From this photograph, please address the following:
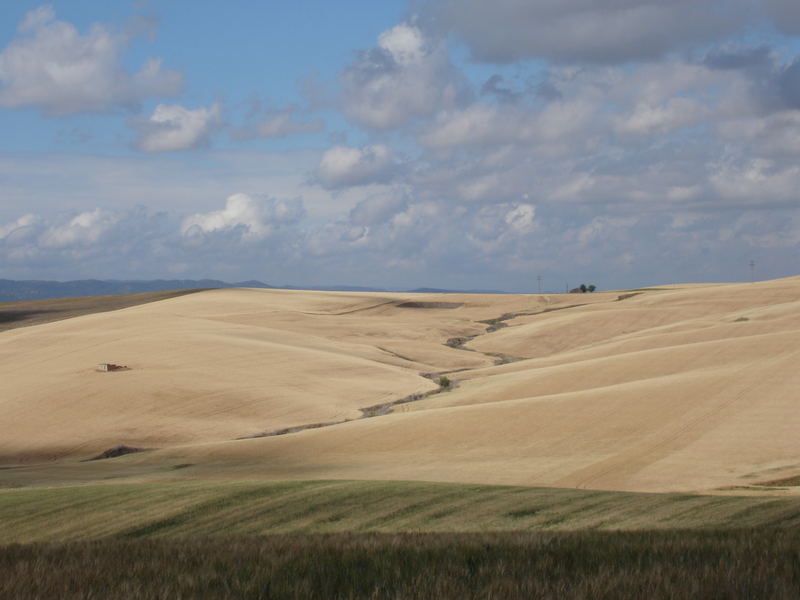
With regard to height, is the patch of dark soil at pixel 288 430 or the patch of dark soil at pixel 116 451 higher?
the patch of dark soil at pixel 288 430

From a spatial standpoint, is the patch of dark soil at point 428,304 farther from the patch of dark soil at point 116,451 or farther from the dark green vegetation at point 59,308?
the patch of dark soil at point 116,451

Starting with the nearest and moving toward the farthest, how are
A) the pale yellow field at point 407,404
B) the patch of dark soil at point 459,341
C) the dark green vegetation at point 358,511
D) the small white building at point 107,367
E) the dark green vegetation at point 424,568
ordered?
1. the dark green vegetation at point 424,568
2. the dark green vegetation at point 358,511
3. the pale yellow field at point 407,404
4. the small white building at point 107,367
5. the patch of dark soil at point 459,341

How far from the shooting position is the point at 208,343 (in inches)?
2442

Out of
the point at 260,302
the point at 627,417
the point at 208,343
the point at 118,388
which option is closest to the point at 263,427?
the point at 118,388

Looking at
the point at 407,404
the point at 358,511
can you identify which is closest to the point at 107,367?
the point at 407,404

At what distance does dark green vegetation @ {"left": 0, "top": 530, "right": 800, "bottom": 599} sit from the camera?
535cm

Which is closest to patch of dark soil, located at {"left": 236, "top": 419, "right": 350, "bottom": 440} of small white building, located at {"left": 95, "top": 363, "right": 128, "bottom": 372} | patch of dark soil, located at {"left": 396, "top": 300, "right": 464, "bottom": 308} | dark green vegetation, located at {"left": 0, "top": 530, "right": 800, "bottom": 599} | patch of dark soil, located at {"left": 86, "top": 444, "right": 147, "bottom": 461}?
patch of dark soil, located at {"left": 86, "top": 444, "right": 147, "bottom": 461}

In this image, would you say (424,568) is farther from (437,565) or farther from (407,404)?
(407,404)

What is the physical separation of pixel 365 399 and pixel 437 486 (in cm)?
3077

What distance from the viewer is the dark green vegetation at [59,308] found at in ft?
334

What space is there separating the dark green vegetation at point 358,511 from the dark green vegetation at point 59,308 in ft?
287

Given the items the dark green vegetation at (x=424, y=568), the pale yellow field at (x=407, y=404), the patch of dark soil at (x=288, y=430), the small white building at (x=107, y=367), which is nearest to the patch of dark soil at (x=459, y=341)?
the pale yellow field at (x=407, y=404)

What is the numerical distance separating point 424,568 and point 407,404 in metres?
38.7

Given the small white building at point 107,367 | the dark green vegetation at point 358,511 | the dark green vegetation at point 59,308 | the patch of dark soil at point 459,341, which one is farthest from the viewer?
the dark green vegetation at point 59,308
